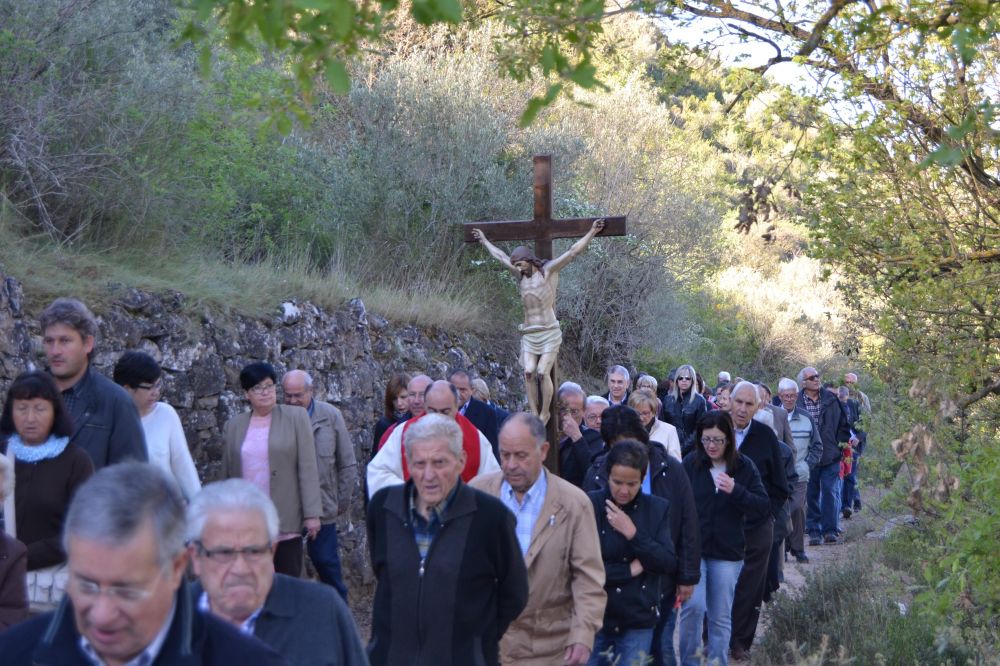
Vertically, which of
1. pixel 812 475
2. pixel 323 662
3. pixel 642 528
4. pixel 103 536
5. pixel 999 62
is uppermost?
pixel 999 62

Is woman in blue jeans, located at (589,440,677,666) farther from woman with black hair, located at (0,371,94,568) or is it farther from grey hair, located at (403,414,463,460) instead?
woman with black hair, located at (0,371,94,568)

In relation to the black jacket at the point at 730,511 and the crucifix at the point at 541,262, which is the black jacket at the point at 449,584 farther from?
the crucifix at the point at 541,262

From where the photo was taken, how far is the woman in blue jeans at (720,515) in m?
8.03

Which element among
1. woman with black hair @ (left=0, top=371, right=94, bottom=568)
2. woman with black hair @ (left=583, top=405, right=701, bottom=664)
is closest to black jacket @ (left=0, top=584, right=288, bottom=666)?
woman with black hair @ (left=0, top=371, right=94, bottom=568)

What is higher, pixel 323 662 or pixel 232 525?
pixel 232 525

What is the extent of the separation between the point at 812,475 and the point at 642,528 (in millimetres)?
10227

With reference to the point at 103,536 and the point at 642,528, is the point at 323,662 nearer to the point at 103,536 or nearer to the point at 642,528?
the point at 103,536

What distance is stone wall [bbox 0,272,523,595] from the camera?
28.3 ft

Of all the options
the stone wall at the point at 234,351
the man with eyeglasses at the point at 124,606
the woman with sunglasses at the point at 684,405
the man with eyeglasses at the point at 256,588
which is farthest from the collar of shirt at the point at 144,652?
the woman with sunglasses at the point at 684,405

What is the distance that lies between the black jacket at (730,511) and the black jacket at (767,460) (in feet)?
2.15

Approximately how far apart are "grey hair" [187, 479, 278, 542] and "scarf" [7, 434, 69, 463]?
7.41ft

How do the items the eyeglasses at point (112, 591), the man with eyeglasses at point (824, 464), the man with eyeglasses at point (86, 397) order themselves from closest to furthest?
the eyeglasses at point (112, 591) → the man with eyeglasses at point (86, 397) → the man with eyeglasses at point (824, 464)

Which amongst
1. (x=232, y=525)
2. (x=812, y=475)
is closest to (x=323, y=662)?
(x=232, y=525)

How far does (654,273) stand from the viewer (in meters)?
23.7
